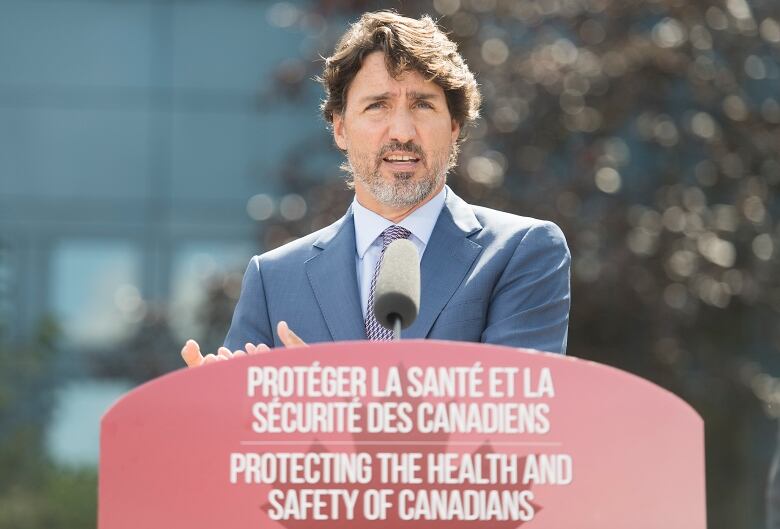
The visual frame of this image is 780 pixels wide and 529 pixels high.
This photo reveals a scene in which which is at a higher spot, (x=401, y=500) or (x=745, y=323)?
(x=745, y=323)

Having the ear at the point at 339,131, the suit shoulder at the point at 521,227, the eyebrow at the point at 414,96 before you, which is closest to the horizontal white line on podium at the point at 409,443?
the suit shoulder at the point at 521,227

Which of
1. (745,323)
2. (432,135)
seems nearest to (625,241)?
(745,323)

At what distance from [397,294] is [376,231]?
1035 mm

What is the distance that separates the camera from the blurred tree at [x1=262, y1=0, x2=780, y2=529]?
8.93m

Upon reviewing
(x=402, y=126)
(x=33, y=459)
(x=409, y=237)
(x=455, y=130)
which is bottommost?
(x=409, y=237)

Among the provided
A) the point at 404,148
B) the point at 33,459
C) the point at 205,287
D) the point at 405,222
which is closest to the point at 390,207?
the point at 405,222

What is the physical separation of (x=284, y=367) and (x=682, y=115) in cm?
799

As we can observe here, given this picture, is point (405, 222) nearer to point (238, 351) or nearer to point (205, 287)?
point (238, 351)

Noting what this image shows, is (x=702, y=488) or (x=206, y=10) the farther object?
(x=206, y=10)

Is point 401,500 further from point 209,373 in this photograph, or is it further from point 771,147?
point 771,147

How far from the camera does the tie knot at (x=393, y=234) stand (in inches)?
131

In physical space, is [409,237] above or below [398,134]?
below

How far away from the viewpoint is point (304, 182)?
9.57 metres

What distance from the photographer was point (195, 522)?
2139mm
